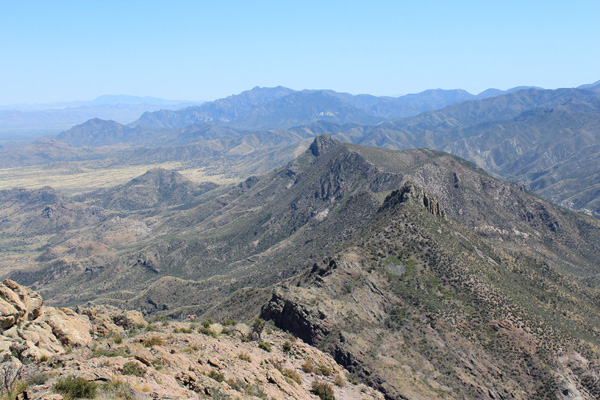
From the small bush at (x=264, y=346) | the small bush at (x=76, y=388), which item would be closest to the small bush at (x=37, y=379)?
the small bush at (x=76, y=388)

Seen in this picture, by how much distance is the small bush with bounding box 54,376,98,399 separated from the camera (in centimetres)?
2112

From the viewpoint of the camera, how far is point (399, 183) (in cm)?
17075

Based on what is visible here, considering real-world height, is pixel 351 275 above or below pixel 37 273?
above

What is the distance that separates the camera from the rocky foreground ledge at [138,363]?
23281mm

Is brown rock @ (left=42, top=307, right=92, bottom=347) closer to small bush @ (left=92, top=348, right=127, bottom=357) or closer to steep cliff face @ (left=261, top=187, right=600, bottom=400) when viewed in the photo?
small bush @ (left=92, top=348, right=127, bottom=357)

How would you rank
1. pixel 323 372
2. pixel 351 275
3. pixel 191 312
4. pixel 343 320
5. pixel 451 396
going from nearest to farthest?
pixel 323 372, pixel 451 396, pixel 343 320, pixel 351 275, pixel 191 312

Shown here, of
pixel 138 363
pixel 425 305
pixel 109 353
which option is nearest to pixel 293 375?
pixel 138 363

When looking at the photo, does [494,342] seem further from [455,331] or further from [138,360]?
[138,360]

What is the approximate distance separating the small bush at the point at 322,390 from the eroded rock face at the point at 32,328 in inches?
802

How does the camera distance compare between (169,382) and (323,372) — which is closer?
(169,382)

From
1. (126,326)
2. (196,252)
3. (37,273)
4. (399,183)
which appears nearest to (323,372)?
(126,326)

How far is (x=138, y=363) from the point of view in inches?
1062

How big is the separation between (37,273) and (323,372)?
193 m

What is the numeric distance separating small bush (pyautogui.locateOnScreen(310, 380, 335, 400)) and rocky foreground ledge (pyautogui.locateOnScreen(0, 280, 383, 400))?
0.09 meters
